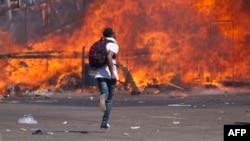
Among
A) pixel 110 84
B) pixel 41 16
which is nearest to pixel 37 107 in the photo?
pixel 110 84

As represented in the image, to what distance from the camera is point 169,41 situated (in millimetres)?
28859

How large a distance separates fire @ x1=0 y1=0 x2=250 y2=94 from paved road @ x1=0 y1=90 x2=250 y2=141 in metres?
8.82

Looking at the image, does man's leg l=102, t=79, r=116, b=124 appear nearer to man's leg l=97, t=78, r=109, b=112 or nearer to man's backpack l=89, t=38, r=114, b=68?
man's leg l=97, t=78, r=109, b=112

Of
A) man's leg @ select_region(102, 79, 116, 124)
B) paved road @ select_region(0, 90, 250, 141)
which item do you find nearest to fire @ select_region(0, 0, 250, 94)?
paved road @ select_region(0, 90, 250, 141)

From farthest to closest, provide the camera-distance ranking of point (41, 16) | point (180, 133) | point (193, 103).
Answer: point (41, 16) < point (193, 103) < point (180, 133)

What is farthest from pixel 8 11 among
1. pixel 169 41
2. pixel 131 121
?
pixel 131 121

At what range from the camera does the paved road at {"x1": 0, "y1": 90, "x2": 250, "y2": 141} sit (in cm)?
1095

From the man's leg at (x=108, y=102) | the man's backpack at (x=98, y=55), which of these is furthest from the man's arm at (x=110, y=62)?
the man's leg at (x=108, y=102)

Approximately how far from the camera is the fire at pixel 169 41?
28250 mm

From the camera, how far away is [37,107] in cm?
1814

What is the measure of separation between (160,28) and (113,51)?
17.6 metres

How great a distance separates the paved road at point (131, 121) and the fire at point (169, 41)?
28.9 ft

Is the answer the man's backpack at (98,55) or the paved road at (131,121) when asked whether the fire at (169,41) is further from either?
the man's backpack at (98,55)

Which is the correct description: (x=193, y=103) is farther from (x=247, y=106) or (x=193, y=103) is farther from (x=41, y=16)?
(x=41, y=16)
